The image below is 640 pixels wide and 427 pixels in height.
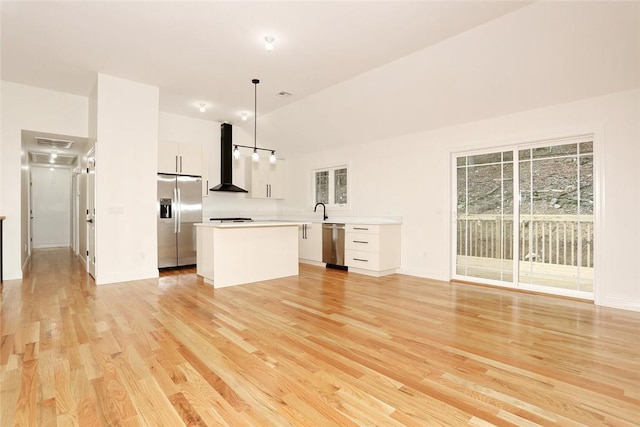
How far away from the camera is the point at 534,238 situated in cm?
424

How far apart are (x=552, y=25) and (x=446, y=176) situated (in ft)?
7.37

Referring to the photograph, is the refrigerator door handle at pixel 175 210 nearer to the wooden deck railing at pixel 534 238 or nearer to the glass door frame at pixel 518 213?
the glass door frame at pixel 518 213

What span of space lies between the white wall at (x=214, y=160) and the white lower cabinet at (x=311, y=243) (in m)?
1.62

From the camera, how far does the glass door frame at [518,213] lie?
3.65 m

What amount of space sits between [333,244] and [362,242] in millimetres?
717

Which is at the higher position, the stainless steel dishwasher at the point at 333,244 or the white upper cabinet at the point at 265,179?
the white upper cabinet at the point at 265,179

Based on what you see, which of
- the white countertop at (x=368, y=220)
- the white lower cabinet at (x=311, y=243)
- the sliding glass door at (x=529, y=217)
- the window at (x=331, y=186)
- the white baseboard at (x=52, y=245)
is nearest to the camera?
the sliding glass door at (x=529, y=217)

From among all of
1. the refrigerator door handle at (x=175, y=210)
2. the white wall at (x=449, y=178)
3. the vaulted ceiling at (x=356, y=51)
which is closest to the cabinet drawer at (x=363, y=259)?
the white wall at (x=449, y=178)

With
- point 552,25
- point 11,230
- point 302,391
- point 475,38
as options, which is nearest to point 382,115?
point 475,38

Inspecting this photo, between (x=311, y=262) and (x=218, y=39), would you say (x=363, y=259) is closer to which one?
(x=311, y=262)

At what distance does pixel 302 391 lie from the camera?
1.89 m

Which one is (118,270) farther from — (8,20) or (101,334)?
(8,20)

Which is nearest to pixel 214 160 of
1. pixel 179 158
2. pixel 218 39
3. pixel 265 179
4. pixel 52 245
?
pixel 179 158

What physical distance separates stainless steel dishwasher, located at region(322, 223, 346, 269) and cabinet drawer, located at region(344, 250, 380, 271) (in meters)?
0.17
